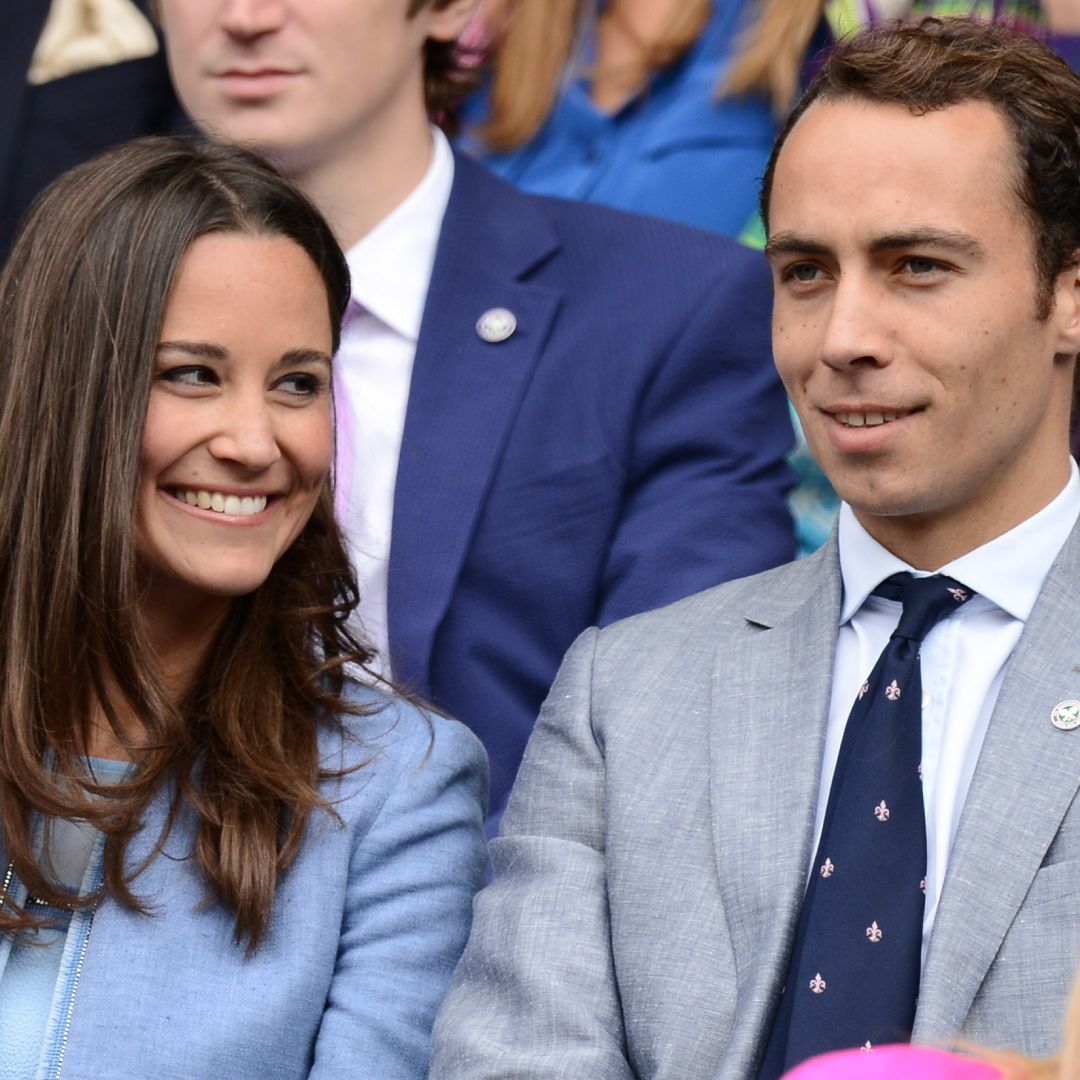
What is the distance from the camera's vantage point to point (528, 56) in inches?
147

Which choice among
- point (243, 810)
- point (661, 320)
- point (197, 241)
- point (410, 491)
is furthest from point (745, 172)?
point (243, 810)

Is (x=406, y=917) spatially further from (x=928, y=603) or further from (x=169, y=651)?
(x=928, y=603)

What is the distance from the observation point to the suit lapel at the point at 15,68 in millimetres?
3391

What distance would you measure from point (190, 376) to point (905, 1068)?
1387 mm

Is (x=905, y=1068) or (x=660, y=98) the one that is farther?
(x=660, y=98)

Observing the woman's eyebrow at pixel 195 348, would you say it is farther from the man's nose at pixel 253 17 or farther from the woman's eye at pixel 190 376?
the man's nose at pixel 253 17

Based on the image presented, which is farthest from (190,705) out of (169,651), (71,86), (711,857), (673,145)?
(673,145)

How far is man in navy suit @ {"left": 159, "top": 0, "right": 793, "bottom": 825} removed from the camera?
283cm

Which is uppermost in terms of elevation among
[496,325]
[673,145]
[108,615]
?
[673,145]

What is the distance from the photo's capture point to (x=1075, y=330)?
220cm

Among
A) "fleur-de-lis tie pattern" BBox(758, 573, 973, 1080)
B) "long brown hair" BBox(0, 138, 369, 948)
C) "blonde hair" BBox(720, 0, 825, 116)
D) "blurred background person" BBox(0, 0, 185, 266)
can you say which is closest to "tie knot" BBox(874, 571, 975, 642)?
"fleur-de-lis tie pattern" BBox(758, 573, 973, 1080)

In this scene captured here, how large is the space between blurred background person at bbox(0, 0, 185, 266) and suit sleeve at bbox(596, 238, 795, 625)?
1.01 m

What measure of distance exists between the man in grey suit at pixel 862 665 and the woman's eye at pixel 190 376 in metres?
0.57

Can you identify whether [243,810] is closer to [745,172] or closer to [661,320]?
[661,320]
